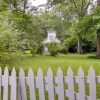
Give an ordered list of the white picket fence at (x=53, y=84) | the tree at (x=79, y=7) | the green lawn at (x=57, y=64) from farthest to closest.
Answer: the tree at (x=79, y=7) → the green lawn at (x=57, y=64) → the white picket fence at (x=53, y=84)

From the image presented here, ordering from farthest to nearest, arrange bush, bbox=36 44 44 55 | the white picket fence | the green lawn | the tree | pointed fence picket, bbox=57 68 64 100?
the tree
bush, bbox=36 44 44 55
the green lawn
pointed fence picket, bbox=57 68 64 100
the white picket fence

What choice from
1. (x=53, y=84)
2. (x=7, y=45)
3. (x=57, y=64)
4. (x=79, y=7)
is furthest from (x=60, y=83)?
(x=79, y=7)

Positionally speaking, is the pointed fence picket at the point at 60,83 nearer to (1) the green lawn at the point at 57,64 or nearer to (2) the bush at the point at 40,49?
(1) the green lawn at the point at 57,64

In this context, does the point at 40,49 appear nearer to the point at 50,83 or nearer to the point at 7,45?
the point at 7,45

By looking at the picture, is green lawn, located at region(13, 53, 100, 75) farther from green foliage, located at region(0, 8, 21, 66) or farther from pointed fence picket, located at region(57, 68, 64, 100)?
pointed fence picket, located at region(57, 68, 64, 100)

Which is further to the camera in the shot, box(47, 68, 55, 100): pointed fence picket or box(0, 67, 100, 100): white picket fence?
box(47, 68, 55, 100): pointed fence picket

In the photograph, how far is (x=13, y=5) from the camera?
15633 millimetres

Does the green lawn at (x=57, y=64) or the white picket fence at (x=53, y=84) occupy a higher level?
the white picket fence at (x=53, y=84)

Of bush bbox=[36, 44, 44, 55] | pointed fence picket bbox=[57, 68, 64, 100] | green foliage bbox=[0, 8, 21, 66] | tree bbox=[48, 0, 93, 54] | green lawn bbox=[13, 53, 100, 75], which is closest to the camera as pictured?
pointed fence picket bbox=[57, 68, 64, 100]

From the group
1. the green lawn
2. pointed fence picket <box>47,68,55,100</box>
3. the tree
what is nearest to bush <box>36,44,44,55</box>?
the tree

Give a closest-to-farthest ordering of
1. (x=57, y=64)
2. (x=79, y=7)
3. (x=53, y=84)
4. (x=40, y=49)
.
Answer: (x=53, y=84) → (x=57, y=64) → (x=40, y=49) → (x=79, y=7)

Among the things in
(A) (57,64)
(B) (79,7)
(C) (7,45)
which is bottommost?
(A) (57,64)

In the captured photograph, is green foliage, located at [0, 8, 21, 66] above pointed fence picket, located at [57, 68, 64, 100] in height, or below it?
above

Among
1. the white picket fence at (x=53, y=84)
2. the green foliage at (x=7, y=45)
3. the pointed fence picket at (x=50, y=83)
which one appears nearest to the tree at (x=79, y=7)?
the green foliage at (x=7, y=45)
